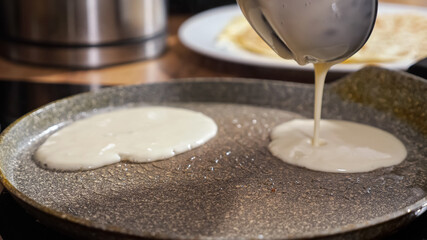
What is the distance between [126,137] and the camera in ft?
3.44

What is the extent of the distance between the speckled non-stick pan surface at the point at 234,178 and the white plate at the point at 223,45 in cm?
26

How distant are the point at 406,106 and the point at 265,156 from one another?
1.00ft

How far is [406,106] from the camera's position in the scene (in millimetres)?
1098

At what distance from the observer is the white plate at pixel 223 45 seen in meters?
1.48

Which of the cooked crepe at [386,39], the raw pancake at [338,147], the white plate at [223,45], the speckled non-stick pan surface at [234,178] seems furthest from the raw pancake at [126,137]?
the cooked crepe at [386,39]

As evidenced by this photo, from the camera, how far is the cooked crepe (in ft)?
5.33

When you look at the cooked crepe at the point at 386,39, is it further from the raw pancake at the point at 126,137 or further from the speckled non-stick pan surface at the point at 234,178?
the raw pancake at the point at 126,137

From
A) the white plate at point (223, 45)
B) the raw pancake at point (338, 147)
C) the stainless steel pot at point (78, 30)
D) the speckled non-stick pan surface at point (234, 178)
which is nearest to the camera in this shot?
the speckled non-stick pan surface at point (234, 178)

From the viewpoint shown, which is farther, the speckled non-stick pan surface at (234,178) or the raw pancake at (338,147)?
the raw pancake at (338,147)

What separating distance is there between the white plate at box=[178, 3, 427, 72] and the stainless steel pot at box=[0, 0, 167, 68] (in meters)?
0.15

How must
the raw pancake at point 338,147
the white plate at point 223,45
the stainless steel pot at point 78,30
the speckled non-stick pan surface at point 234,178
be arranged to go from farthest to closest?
the stainless steel pot at point 78,30
the white plate at point 223,45
the raw pancake at point 338,147
the speckled non-stick pan surface at point 234,178

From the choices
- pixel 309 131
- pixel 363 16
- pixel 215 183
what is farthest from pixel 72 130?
pixel 363 16

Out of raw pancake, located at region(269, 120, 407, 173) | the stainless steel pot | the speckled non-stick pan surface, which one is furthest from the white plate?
raw pancake, located at region(269, 120, 407, 173)

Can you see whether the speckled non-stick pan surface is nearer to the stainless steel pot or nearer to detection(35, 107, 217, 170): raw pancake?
detection(35, 107, 217, 170): raw pancake
